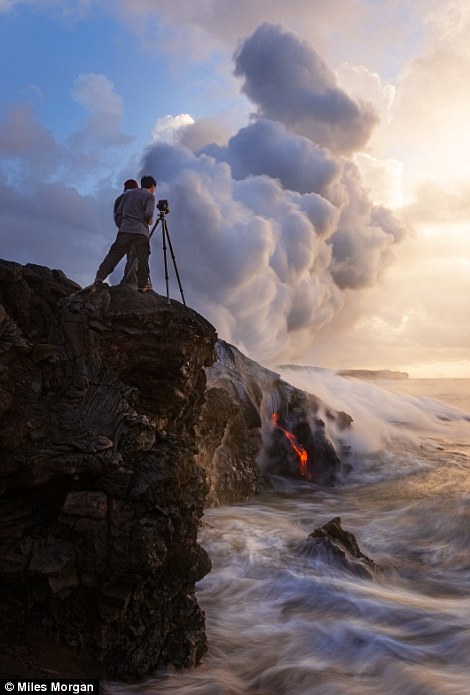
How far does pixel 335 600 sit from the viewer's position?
26.7 ft

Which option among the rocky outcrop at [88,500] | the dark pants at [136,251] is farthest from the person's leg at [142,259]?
the rocky outcrop at [88,500]

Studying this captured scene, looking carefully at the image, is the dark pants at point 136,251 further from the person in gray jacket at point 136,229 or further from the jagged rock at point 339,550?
the jagged rock at point 339,550

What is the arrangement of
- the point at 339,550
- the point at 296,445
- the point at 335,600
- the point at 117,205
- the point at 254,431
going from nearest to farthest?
the point at 335,600, the point at 117,205, the point at 339,550, the point at 254,431, the point at 296,445

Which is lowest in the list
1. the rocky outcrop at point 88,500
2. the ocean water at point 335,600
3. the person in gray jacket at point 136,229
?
the ocean water at point 335,600

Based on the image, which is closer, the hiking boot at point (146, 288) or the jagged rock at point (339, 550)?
the hiking boot at point (146, 288)

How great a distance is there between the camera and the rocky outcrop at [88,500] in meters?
5.37

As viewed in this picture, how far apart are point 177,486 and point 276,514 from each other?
7589 millimetres

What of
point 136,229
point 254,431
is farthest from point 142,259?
point 254,431

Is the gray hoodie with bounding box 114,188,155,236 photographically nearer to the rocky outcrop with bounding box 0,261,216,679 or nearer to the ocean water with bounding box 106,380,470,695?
the rocky outcrop with bounding box 0,261,216,679

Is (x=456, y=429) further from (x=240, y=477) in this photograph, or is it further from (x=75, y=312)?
(x=75, y=312)

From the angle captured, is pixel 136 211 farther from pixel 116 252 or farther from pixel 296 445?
pixel 296 445

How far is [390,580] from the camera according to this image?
9.29 meters

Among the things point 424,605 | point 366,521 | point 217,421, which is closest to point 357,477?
point 366,521

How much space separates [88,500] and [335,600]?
4.58m
